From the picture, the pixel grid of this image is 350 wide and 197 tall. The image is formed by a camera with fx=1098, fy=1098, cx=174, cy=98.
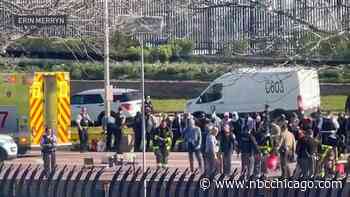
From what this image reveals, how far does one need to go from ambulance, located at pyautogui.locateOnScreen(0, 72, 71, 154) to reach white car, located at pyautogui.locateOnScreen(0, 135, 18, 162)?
1.45m

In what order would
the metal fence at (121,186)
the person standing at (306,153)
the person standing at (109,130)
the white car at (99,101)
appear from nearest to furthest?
the metal fence at (121,186)
the person standing at (306,153)
the person standing at (109,130)
the white car at (99,101)

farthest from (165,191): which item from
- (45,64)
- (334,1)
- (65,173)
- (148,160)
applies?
(45,64)

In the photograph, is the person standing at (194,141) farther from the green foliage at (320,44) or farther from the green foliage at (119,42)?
the green foliage at (320,44)

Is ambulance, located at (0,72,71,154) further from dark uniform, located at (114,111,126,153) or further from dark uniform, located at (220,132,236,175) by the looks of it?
dark uniform, located at (220,132,236,175)

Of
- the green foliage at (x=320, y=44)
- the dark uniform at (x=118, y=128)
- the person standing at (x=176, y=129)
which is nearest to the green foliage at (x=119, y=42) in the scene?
the dark uniform at (x=118, y=128)

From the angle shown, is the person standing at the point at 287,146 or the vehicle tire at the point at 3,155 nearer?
the person standing at the point at 287,146

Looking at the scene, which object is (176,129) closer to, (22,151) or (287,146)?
(22,151)

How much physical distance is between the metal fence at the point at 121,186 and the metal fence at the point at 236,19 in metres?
3.94

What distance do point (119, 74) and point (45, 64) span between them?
4550 millimetres

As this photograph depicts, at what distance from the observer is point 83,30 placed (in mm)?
15016

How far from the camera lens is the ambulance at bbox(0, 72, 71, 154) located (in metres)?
33.0

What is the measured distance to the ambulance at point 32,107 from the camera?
33.0 m

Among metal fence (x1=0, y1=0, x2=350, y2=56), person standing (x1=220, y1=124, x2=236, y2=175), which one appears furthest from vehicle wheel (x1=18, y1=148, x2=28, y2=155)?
metal fence (x1=0, y1=0, x2=350, y2=56)

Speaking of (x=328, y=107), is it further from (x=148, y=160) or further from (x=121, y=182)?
(x=121, y=182)
